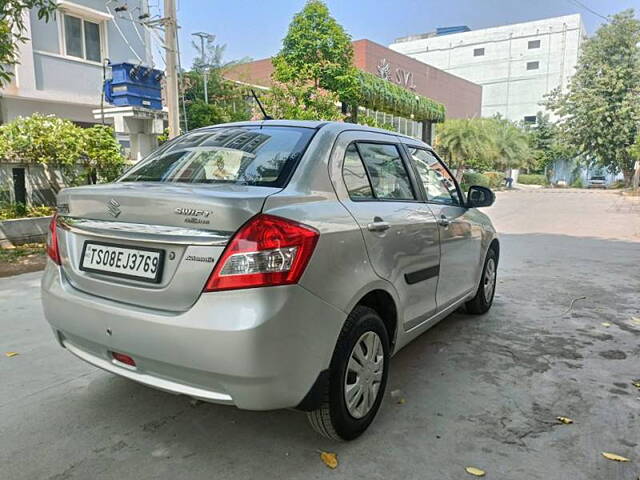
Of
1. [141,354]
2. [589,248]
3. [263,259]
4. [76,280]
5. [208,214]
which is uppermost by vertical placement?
[208,214]

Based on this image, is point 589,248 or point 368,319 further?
point 589,248

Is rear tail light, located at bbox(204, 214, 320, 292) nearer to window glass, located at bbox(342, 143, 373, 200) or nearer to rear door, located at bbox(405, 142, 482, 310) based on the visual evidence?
window glass, located at bbox(342, 143, 373, 200)

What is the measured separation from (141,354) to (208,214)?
697mm

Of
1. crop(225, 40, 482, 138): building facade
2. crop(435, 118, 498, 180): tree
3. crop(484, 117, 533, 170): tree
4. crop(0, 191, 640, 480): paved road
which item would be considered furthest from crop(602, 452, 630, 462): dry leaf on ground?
crop(484, 117, 533, 170): tree

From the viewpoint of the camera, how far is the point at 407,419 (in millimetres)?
2789

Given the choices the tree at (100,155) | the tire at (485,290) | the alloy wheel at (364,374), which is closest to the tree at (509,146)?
the tree at (100,155)

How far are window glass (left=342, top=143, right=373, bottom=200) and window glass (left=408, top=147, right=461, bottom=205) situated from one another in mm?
767

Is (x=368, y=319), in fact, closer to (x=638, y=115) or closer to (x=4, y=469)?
(x=4, y=469)

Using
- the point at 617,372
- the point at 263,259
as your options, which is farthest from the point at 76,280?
the point at 617,372

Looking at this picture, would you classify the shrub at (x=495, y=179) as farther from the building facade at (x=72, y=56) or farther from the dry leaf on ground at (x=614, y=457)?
the dry leaf on ground at (x=614, y=457)

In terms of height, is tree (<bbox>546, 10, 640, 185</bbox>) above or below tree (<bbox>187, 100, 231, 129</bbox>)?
above

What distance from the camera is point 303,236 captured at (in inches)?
83.5

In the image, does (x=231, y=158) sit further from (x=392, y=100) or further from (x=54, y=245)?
(x=392, y=100)

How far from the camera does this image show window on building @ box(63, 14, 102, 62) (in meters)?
12.3
